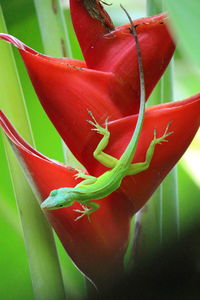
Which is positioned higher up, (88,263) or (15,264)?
(88,263)

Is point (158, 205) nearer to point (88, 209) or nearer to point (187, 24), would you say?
point (88, 209)

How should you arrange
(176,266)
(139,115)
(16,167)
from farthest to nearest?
(16,167) < (139,115) < (176,266)

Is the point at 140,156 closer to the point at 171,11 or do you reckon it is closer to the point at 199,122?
the point at 199,122

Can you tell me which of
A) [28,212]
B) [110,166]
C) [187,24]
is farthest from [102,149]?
[187,24]

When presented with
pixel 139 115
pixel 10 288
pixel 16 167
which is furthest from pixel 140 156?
pixel 10 288

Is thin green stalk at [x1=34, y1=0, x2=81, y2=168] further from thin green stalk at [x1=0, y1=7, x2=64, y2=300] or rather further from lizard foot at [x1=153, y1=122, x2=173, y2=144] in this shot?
lizard foot at [x1=153, y1=122, x2=173, y2=144]

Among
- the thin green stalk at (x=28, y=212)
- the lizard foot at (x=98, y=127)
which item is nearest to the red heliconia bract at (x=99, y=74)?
the lizard foot at (x=98, y=127)
